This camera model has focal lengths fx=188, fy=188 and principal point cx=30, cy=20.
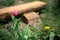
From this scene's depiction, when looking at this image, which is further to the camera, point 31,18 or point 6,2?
point 6,2

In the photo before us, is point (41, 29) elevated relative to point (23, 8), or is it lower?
lower

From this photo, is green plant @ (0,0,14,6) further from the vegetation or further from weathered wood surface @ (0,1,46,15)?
weathered wood surface @ (0,1,46,15)

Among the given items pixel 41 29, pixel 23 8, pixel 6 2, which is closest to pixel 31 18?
pixel 23 8

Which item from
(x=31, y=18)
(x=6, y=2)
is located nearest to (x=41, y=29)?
(x=31, y=18)

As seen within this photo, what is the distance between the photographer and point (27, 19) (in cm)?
473

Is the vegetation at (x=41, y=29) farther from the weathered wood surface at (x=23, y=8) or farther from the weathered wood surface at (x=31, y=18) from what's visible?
the weathered wood surface at (x=23, y=8)

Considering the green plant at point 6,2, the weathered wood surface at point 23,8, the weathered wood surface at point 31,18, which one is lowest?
the weathered wood surface at point 31,18

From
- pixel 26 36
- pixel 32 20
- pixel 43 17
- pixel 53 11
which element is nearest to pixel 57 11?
pixel 53 11

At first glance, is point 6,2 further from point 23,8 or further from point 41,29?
point 41,29

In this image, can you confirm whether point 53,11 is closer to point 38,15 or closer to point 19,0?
point 38,15

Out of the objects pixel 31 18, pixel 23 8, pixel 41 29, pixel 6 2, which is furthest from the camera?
pixel 6 2

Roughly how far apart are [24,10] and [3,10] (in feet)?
1.79

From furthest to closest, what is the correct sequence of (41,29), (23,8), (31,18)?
(23,8)
(31,18)
(41,29)

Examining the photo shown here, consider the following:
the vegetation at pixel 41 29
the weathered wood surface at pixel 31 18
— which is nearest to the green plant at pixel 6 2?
the vegetation at pixel 41 29
